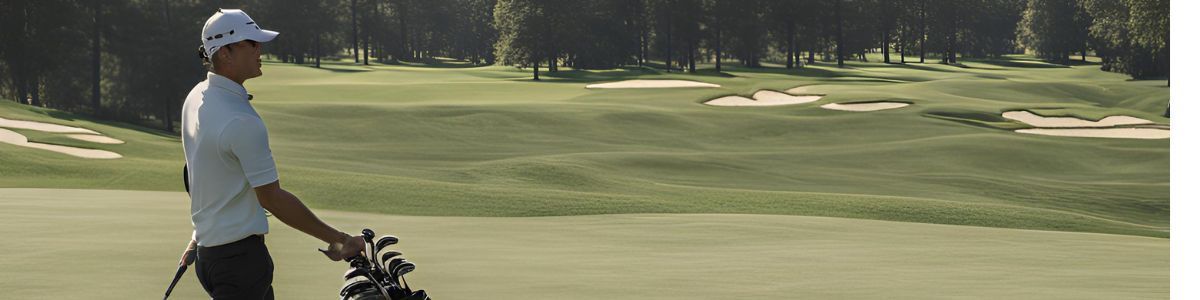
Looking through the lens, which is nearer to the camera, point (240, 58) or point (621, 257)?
point (240, 58)

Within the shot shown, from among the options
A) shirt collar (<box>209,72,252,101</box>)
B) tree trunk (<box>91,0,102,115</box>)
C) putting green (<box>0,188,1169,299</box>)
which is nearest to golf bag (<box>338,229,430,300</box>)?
shirt collar (<box>209,72,252,101</box>)

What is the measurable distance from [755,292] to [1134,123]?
42.8 m

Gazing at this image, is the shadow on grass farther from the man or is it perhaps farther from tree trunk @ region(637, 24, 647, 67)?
tree trunk @ region(637, 24, 647, 67)

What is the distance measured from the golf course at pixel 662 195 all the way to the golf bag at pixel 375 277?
572 cm

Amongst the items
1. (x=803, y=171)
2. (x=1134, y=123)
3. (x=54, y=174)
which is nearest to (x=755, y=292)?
(x=54, y=174)

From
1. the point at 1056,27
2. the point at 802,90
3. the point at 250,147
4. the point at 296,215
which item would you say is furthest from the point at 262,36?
the point at 1056,27

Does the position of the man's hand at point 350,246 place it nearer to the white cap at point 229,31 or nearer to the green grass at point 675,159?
the white cap at point 229,31

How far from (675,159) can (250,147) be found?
32209 millimetres

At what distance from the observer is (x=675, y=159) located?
3775cm

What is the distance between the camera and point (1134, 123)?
50.3 m

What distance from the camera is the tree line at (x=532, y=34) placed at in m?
55.4

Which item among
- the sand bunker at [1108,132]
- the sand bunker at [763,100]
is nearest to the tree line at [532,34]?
the sand bunker at [1108,132]

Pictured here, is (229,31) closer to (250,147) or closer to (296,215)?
(250,147)

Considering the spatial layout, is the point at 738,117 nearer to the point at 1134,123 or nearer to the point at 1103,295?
the point at 1134,123
